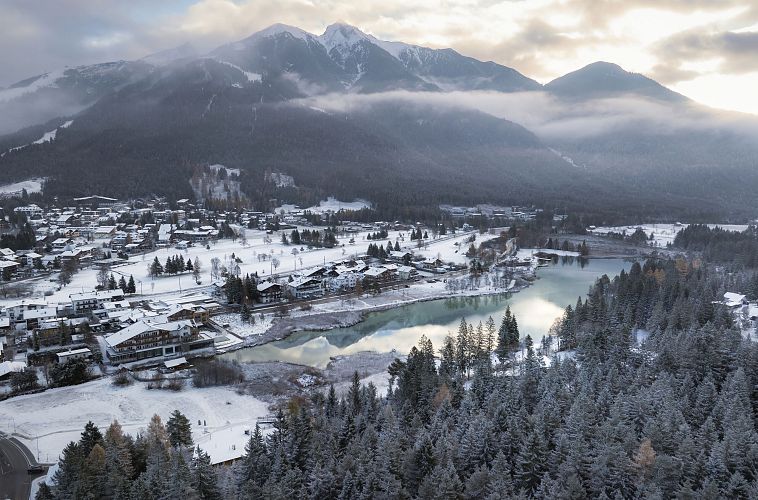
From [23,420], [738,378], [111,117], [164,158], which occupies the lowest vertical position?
[23,420]

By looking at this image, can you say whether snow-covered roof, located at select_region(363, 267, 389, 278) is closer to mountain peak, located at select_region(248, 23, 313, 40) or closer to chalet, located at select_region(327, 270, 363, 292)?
chalet, located at select_region(327, 270, 363, 292)

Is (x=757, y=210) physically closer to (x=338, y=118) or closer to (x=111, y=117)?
(x=338, y=118)

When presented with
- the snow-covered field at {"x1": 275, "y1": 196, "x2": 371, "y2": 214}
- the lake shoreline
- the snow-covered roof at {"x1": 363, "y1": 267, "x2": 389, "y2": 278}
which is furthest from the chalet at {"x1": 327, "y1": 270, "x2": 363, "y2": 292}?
the snow-covered field at {"x1": 275, "y1": 196, "x2": 371, "y2": 214}

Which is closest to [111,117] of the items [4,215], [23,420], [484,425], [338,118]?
[338,118]

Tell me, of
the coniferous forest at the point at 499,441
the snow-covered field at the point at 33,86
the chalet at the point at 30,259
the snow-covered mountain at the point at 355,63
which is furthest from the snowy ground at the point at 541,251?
the snow-covered field at the point at 33,86

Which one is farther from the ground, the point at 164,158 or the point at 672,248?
the point at 164,158

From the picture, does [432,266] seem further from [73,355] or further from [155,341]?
[73,355]

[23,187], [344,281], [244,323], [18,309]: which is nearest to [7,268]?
[18,309]
